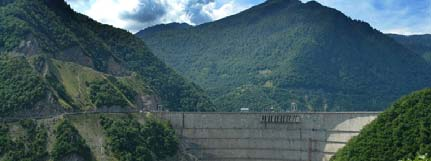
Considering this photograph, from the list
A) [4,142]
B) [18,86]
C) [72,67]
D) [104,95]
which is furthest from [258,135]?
[18,86]

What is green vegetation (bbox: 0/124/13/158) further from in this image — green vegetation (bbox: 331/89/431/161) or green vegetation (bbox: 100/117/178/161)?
green vegetation (bbox: 331/89/431/161)

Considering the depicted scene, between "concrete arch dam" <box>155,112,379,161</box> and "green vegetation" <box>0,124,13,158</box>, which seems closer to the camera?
"green vegetation" <box>0,124,13,158</box>

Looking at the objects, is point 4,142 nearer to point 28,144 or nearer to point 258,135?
point 28,144

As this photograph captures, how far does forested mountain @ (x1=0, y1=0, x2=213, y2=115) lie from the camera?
354ft

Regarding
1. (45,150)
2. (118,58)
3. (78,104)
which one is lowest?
(45,150)

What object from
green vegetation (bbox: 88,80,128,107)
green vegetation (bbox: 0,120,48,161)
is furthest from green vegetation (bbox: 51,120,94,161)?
green vegetation (bbox: 88,80,128,107)

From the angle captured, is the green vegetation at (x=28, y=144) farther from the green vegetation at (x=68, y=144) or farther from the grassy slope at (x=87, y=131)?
the green vegetation at (x=68, y=144)

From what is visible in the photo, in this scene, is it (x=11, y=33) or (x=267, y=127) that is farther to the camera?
(x=11, y=33)

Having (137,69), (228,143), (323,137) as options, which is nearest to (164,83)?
(137,69)

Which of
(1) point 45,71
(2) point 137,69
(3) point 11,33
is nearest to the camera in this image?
(1) point 45,71

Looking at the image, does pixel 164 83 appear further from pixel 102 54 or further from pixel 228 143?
pixel 228 143

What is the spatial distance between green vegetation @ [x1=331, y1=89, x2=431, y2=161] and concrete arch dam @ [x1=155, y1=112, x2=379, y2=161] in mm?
10395

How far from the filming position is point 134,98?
418ft

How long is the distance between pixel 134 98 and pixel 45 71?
19972 millimetres
